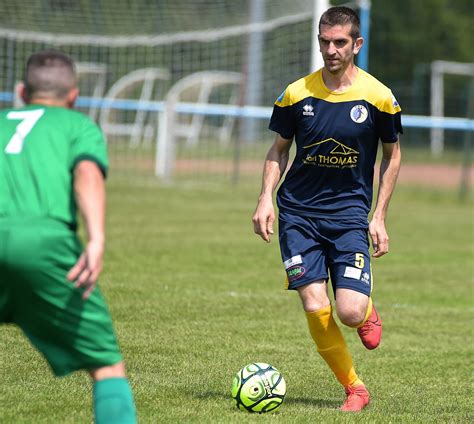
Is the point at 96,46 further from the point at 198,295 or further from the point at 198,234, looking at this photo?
the point at 198,295

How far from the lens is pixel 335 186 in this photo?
6.39 meters

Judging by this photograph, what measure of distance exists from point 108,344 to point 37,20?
46.3 ft

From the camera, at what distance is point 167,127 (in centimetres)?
2188

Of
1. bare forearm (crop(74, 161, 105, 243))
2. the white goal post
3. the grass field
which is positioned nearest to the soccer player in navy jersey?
the grass field

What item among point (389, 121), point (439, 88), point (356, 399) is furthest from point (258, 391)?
point (439, 88)

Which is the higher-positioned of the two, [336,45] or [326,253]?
[336,45]

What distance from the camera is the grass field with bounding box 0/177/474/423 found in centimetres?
604

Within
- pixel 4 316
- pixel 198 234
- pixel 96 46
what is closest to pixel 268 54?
pixel 96 46

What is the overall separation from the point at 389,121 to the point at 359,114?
17 cm

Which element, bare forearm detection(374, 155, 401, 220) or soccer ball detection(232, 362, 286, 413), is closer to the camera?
soccer ball detection(232, 362, 286, 413)

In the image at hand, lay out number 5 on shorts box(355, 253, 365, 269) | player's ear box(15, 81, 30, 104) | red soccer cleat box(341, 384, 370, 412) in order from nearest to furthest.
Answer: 1. player's ear box(15, 81, 30, 104)
2. red soccer cleat box(341, 384, 370, 412)
3. number 5 on shorts box(355, 253, 365, 269)

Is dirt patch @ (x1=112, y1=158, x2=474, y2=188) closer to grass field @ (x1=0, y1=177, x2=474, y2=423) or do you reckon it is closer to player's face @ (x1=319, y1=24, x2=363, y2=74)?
grass field @ (x1=0, y1=177, x2=474, y2=423)

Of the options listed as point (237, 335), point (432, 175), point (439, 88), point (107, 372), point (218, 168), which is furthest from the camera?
point (439, 88)

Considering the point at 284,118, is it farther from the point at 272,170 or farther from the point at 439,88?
the point at 439,88
